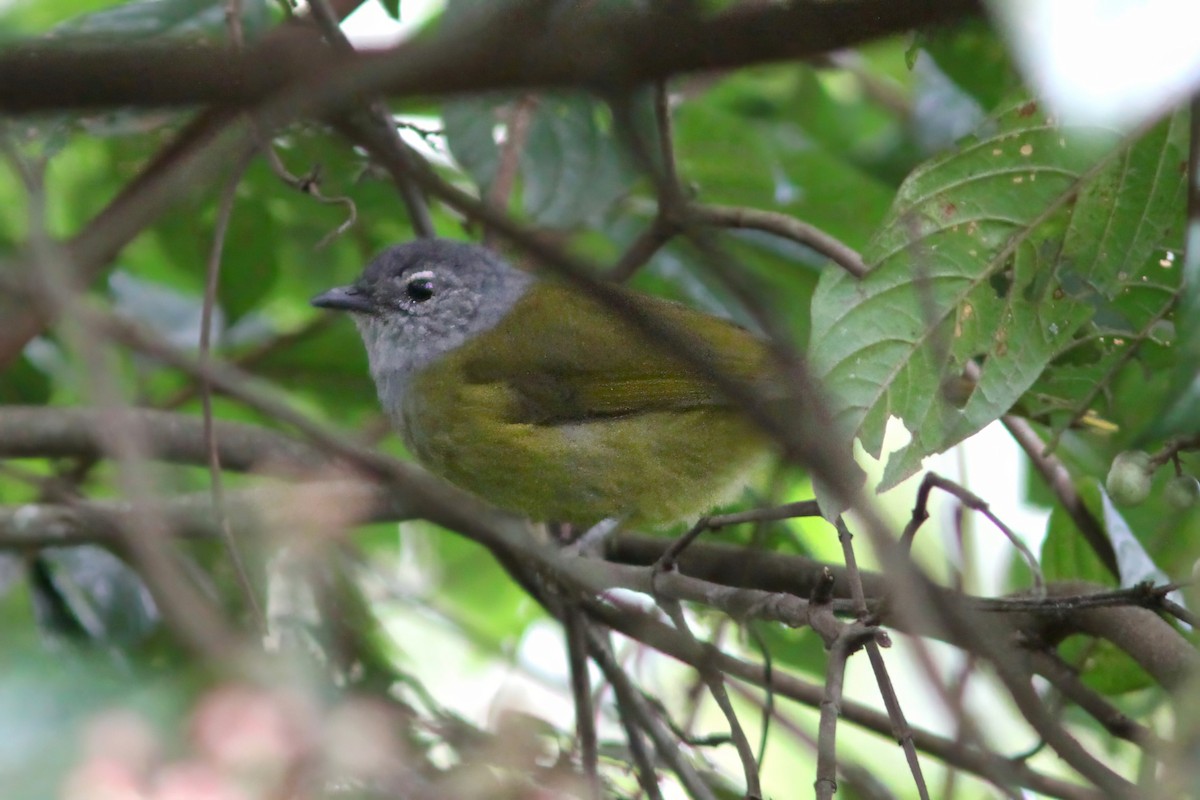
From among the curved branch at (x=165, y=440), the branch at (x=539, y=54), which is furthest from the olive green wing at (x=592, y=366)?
the branch at (x=539, y=54)

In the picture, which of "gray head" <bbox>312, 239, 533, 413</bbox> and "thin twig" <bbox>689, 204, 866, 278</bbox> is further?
→ "gray head" <bbox>312, 239, 533, 413</bbox>

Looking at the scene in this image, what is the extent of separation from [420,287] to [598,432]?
2.68 ft

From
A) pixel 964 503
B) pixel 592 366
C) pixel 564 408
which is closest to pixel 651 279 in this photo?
pixel 592 366

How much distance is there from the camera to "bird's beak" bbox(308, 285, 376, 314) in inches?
144

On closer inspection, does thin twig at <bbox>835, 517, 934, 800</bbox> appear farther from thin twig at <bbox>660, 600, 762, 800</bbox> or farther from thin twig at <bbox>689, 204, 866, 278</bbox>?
thin twig at <bbox>689, 204, 866, 278</bbox>

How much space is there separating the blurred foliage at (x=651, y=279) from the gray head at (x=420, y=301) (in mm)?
142

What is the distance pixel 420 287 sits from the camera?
13.1 feet

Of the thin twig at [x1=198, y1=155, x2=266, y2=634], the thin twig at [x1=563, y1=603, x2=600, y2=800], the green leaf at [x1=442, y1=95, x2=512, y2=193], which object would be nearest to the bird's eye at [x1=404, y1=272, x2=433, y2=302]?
the green leaf at [x1=442, y1=95, x2=512, y2=193]

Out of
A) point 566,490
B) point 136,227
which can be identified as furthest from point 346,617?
point 136,227

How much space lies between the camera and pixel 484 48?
111 cm

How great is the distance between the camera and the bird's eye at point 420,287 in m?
3.95

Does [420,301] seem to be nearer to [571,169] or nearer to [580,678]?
[571,169]

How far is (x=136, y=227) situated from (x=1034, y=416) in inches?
73.9

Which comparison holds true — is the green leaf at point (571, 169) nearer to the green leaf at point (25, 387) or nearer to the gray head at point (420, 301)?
the gray head at point (420, 301)
